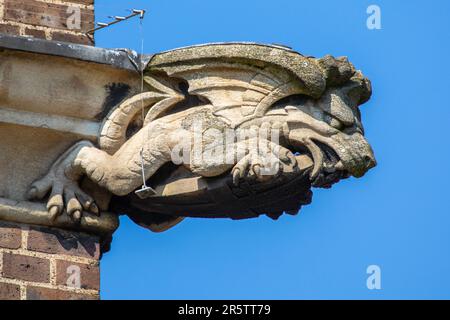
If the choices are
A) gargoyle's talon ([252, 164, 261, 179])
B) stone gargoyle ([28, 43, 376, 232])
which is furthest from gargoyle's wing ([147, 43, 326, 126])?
gargoyle's talon ([252, 164, 261, 179])

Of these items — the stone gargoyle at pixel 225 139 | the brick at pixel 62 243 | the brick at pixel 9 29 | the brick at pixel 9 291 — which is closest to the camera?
the brick at pixel 9 291

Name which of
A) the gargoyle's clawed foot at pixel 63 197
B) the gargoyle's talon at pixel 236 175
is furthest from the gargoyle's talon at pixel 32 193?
the gargoyle's talon at pixel 236 175

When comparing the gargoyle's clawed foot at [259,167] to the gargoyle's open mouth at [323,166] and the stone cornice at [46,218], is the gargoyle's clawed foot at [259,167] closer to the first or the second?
the gargoyle's open mouth at [323,166]

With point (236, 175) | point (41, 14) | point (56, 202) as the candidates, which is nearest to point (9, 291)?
point (56, 202)

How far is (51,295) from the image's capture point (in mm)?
26641

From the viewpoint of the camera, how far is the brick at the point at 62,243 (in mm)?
26812

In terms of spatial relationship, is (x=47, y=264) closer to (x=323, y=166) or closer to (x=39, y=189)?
(x=39, y=189)

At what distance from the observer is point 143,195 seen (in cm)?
2684

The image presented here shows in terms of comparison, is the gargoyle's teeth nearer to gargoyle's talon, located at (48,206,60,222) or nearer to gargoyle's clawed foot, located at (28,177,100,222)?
gargoyle's clawed foot, located at (28,177,100,222)

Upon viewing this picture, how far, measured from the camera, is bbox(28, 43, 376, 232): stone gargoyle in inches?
1051

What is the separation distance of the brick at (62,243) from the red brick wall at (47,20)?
0.83m

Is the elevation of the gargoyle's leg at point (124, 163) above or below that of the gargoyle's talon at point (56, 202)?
above

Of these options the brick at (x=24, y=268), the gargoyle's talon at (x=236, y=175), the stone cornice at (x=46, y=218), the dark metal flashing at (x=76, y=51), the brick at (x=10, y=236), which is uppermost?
the dark metal flashing at (x=76, y=51)

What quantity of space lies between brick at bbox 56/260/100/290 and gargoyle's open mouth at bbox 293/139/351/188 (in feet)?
3.20
